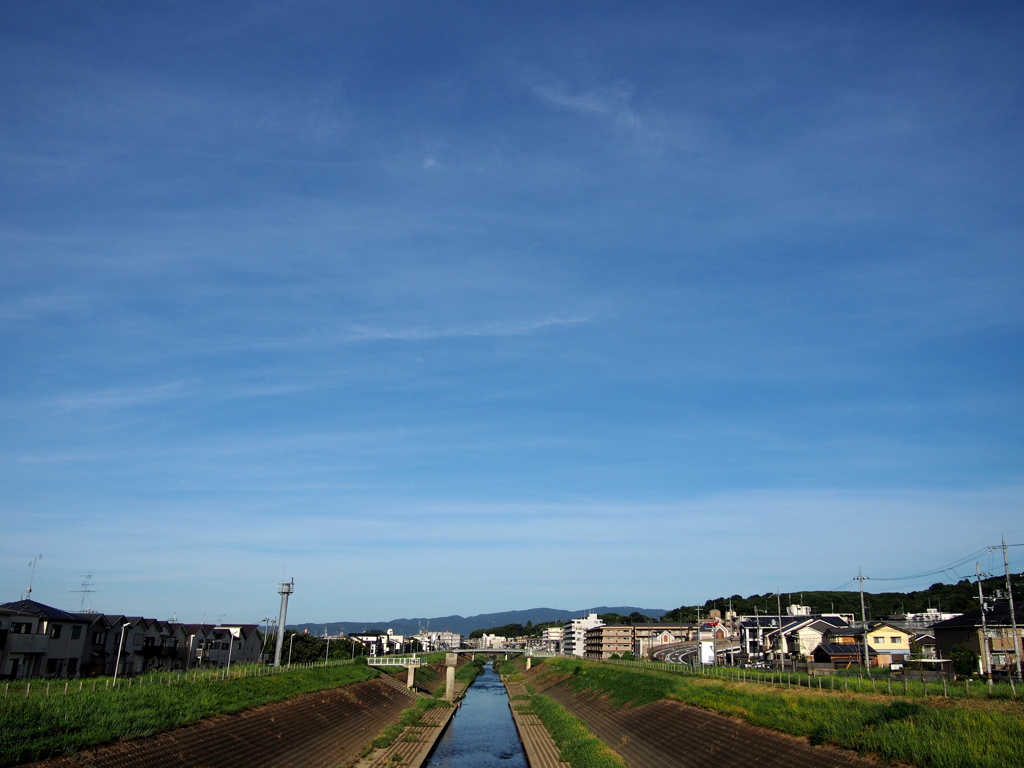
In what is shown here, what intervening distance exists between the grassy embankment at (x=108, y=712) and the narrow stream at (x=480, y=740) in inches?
585

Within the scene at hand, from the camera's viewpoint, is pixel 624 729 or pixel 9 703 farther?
pixel 624 729

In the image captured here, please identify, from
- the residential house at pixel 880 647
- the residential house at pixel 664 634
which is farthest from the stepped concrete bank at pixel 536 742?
the residential house at pixel 664 634

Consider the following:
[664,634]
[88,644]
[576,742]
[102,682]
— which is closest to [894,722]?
[576,742]

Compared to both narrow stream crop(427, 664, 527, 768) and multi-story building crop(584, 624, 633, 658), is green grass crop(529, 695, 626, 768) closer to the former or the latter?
narrow stream crop(427, 664, 527, 768)

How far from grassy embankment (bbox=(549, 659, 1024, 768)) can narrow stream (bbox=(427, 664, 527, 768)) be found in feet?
60.1

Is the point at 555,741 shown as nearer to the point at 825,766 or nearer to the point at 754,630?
the point at 825,766

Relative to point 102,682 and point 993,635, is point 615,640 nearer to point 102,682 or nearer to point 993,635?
point 993,635

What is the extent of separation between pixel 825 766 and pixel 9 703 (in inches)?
1163

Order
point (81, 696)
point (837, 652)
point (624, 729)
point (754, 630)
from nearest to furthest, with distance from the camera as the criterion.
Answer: point (81, 696), point (624, 729), point (837, 652), point (754, 630)

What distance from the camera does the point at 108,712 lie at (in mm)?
27562

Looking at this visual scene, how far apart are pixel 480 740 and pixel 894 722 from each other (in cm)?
4301

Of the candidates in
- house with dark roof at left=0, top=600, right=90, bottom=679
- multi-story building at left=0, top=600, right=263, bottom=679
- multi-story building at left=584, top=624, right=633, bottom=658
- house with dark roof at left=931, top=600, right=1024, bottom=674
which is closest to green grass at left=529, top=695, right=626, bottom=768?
house with dark roof at left=931, top=600, right=1024, bottom=674

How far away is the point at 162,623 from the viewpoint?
75.4 m

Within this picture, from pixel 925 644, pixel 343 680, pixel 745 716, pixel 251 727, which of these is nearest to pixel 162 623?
pixel 343 680
